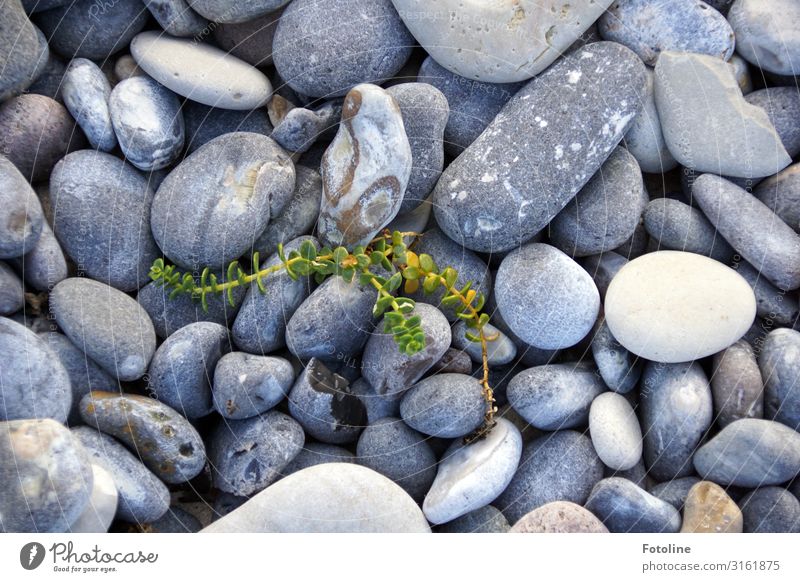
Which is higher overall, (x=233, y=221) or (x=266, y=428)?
(x=233, y=221)

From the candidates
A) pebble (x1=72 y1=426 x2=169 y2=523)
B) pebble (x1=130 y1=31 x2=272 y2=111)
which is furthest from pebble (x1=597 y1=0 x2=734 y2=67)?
pebble (x1=72 y1=426 x2=169 y2=523)

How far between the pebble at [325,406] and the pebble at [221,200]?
288 mm

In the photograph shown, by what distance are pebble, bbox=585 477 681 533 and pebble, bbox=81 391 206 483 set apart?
736 mm

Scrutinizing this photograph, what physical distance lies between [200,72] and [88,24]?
250 millimetres

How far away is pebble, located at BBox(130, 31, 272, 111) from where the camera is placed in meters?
1.29

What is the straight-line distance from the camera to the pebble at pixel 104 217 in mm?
1289

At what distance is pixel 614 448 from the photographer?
1231 millimetres

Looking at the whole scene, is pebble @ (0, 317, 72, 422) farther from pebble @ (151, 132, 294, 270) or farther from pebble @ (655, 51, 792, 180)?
pebble @ (655, 51, 792, 180)

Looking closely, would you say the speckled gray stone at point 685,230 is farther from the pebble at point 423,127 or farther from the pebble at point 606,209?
the pebble at point 423,127
